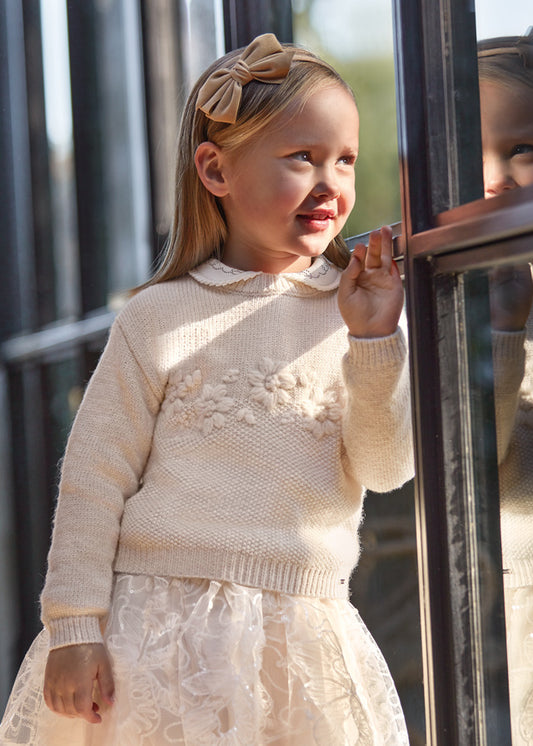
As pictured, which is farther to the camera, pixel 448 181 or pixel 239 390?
pixel 239 390

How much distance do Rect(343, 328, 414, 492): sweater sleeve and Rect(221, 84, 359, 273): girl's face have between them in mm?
185

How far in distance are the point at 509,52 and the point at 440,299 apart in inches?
10.1

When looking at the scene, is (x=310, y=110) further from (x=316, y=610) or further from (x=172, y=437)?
(x=316, y=610)

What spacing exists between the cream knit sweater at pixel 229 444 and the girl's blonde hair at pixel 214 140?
0.05 metres

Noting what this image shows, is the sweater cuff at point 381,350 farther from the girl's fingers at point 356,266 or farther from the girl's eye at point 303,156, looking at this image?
the girl's eye at point 303,156

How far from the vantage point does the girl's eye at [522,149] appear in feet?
2.83

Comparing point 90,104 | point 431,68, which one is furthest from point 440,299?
point 90,104

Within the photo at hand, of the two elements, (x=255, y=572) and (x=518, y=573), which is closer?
(x=518, y=573)

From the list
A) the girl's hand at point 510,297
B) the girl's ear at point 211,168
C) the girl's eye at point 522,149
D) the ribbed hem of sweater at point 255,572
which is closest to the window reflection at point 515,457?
the girl's hand at point 510,297

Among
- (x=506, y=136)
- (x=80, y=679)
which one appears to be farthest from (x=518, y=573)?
(x=80, y=679)

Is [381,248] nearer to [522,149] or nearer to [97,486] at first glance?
[522,149]

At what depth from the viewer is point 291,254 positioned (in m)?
1.25

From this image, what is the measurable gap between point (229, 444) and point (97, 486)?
7.2 inches

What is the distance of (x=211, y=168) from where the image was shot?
1.27 meters
